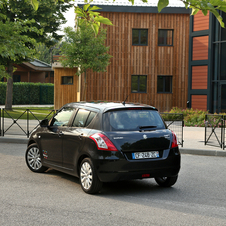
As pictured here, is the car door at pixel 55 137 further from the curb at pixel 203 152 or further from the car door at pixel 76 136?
the curb at pixel 203 152

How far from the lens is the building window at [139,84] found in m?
27.5

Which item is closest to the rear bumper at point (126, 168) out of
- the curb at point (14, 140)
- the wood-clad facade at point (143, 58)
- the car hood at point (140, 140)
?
the car hood at point (140, 140)

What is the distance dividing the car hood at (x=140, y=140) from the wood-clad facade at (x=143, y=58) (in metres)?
20.4

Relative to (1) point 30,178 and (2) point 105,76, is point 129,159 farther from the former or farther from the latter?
(2) point 105,76

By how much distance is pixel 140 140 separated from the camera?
6496mm

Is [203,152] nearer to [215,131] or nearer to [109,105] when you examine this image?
[215,131]

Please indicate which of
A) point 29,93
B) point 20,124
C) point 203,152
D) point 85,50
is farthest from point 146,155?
point 29,93

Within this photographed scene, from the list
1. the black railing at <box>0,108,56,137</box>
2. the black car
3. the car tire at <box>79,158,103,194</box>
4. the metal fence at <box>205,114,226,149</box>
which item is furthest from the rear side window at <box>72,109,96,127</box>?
the black railing at <box>0,108,56,137</box>

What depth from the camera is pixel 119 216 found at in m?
5.21

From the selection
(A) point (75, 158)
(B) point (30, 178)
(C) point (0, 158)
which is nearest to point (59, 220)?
(A) point (75, 158)

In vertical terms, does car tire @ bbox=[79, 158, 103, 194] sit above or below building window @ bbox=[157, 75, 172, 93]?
below

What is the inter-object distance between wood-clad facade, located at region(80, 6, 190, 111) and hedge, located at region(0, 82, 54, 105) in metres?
17.7

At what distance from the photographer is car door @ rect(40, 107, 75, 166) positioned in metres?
7.52

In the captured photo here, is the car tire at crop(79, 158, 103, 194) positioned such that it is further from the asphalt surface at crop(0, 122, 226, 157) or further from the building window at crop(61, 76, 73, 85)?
the building window at crop(61, 76, 73, 85)
